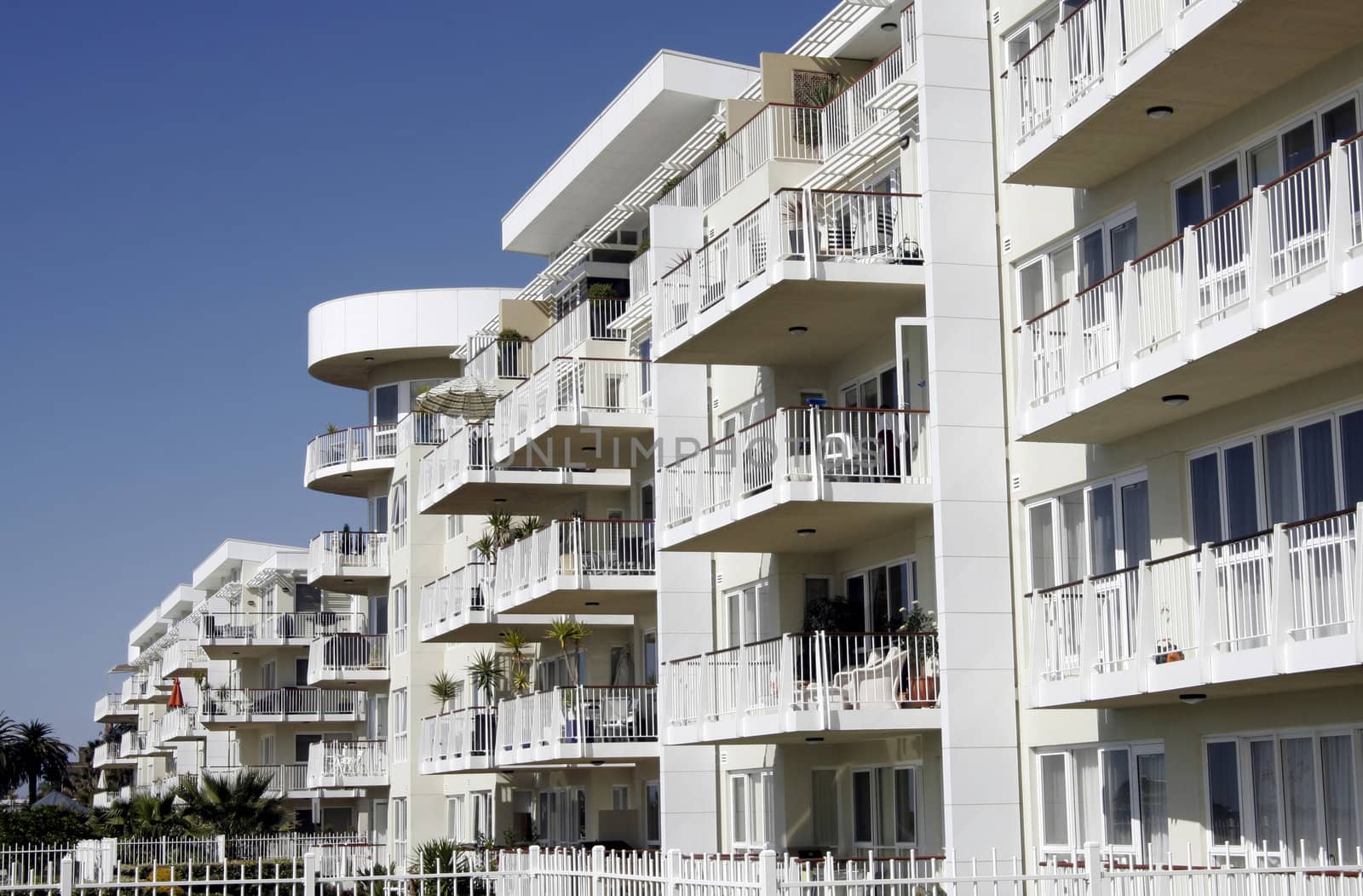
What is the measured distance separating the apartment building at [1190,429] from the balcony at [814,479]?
175 centimetres

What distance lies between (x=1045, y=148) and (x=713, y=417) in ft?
41.1

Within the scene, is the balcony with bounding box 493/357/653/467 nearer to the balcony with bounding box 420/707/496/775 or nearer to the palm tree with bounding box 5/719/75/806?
the balcony with bounding box 420/707/496/775

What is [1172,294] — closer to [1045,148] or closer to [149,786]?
[1045,148]

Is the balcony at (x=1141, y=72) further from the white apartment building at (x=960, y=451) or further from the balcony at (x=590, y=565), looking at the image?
the balcony at (x=590, y=565)

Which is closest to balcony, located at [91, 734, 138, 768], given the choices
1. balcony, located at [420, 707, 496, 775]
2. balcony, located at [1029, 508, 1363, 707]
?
balcony, located at [420, 707, 496, 775]

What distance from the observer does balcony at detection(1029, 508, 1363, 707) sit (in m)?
15.3

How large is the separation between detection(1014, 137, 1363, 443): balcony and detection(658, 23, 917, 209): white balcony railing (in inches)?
264

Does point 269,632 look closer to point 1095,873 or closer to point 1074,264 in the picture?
point 1074,264

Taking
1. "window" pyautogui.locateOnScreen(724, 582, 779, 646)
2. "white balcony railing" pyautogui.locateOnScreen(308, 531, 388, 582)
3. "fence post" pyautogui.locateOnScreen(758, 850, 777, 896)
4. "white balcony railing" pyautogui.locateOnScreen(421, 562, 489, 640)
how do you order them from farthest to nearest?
"white balcony railing" pyautogui.locateOnScreen(308, 531, 388, 582) → "white balcony railing" pyautogui.locateOnScreen(421, 562, 489, 640) → "window" pyautogui.locateOnScreen(724, 582, 779, 646) → "fence post" pyautogui.locateOnScreen(758, 850, 777, 896)

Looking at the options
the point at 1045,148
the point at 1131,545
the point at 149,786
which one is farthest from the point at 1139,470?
the point at 149,786

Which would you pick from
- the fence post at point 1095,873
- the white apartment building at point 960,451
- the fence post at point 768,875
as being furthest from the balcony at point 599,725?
the fence post at point 768,875

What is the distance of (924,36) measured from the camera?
23.0 meters

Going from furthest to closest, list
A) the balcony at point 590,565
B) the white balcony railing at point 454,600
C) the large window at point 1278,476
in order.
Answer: the white balcony railing at point 454,600
the balcony at point 590,565
the large window at point 1278,476

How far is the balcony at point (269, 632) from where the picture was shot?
220ft
